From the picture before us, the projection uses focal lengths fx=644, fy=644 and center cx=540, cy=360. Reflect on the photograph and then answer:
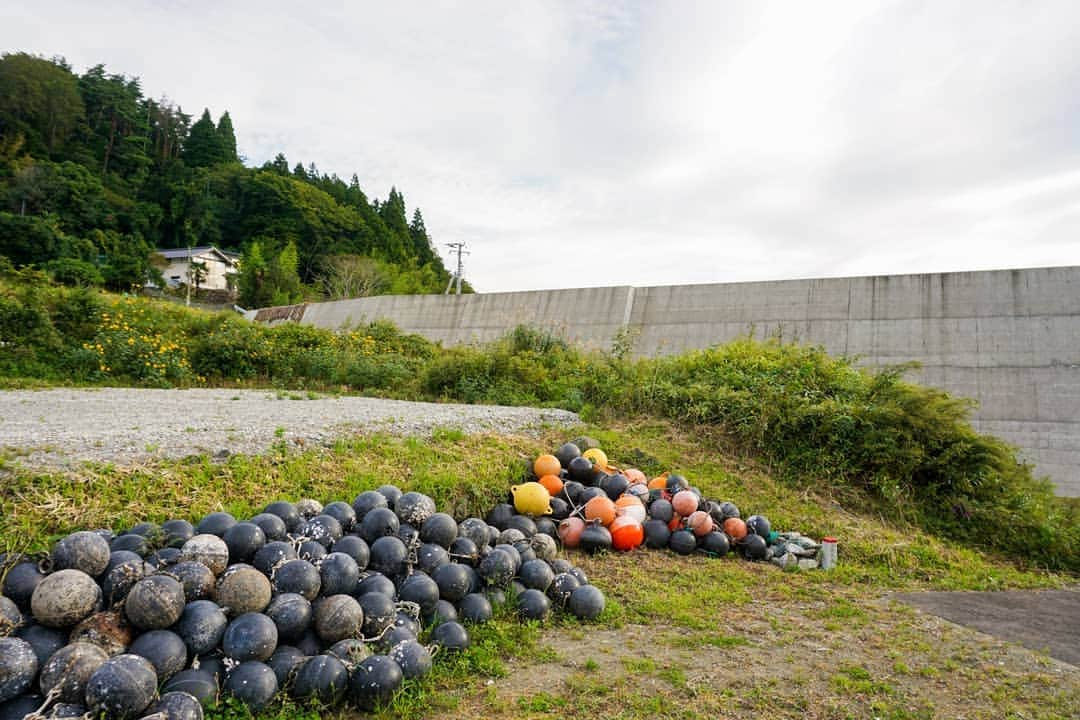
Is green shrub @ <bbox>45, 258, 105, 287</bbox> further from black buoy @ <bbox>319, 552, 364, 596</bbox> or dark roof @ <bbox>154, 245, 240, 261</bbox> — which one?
black buoy @ <bbox>319, 552, 364, 596</bbox>

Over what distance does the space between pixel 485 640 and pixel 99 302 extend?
12.7 m

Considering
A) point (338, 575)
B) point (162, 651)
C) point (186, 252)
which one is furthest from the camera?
point (186, 252)

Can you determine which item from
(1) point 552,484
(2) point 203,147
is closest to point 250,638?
(1) point 552,484

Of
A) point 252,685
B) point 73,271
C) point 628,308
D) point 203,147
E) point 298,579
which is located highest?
point 203,147

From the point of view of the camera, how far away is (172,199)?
56469mm

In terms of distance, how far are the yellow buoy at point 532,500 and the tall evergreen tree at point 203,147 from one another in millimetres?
70608

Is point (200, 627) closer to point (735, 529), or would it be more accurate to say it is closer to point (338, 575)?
point (338, 575)

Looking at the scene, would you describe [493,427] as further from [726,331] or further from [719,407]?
[726,331]

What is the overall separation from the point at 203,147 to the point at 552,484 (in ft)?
239

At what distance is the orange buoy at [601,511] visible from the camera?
605 centimetres

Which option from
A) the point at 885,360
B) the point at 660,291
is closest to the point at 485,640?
the point at 885,360

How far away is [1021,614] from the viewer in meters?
5.24

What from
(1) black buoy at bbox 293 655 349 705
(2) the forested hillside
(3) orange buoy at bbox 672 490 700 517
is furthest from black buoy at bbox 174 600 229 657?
(2) the forested hillside

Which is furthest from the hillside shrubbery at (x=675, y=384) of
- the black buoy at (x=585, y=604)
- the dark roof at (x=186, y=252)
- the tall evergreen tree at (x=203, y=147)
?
the tall evergreen tree at (x=203, y=147)
